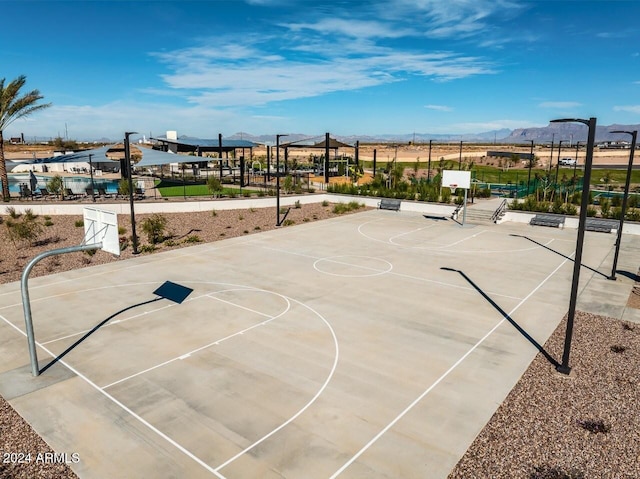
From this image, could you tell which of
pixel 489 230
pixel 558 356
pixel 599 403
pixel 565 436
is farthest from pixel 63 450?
pixel 489 230

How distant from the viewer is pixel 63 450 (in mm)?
8688

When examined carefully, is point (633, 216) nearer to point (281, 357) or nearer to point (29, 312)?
point (281, 357)

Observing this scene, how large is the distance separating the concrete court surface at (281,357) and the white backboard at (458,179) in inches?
410

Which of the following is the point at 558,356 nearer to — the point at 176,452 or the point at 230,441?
the point at 230,441

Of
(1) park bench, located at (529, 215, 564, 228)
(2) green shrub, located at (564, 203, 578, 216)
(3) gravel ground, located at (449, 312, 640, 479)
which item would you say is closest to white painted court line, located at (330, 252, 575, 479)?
(3) gravel ground, located at (449, 312, 640, 479)

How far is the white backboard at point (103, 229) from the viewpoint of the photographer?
13281 mm

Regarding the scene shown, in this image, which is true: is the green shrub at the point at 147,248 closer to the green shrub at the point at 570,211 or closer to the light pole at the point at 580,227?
the light pole at the point at 580,227

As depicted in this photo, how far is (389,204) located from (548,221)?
12.7 meters

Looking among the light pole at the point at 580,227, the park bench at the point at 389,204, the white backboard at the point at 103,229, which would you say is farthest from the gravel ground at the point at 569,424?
the park bench at the point at 389,204

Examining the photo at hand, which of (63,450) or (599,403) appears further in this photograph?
(599,403)

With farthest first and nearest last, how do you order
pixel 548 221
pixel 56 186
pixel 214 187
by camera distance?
pixel 214 187, pixel 56 186, pixel 548 221

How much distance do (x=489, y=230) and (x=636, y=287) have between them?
41.2 ft

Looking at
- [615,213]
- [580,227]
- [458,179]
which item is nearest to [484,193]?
[458,179]

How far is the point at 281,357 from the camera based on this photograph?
1235 cm
